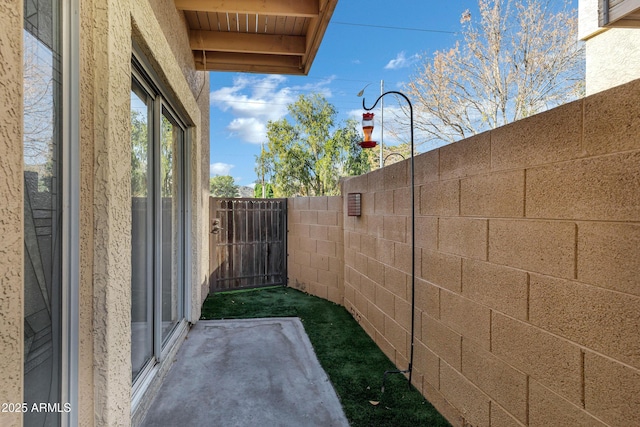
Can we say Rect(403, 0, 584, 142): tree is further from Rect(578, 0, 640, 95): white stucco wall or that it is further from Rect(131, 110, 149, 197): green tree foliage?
Rect(131, 110, 149, 197): green tree foliage

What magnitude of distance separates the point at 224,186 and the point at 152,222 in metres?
34.6

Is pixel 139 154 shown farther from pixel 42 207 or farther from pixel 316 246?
pixel 316 246

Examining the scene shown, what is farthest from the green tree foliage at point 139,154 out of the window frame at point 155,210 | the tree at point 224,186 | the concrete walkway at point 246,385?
the tree at point 224,186

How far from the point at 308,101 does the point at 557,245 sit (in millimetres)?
12341

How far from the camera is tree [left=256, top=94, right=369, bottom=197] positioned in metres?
12.9

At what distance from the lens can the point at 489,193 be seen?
1.97m

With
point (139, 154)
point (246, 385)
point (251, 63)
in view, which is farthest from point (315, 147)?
point (246, 385)

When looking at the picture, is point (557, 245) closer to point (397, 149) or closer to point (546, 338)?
point (546, 338)

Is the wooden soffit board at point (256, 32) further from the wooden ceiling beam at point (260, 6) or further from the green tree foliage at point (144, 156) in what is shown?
the green tree foliage at point (144, 156)

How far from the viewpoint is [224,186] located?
36.1 m

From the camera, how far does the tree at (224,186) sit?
111 ft

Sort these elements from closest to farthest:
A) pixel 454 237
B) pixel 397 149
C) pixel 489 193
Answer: pixel 489 193
pixel 454 237
pixel 397 149

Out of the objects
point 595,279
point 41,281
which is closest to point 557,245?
point 595,279

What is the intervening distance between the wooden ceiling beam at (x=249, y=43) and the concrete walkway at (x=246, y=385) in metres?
3.30
